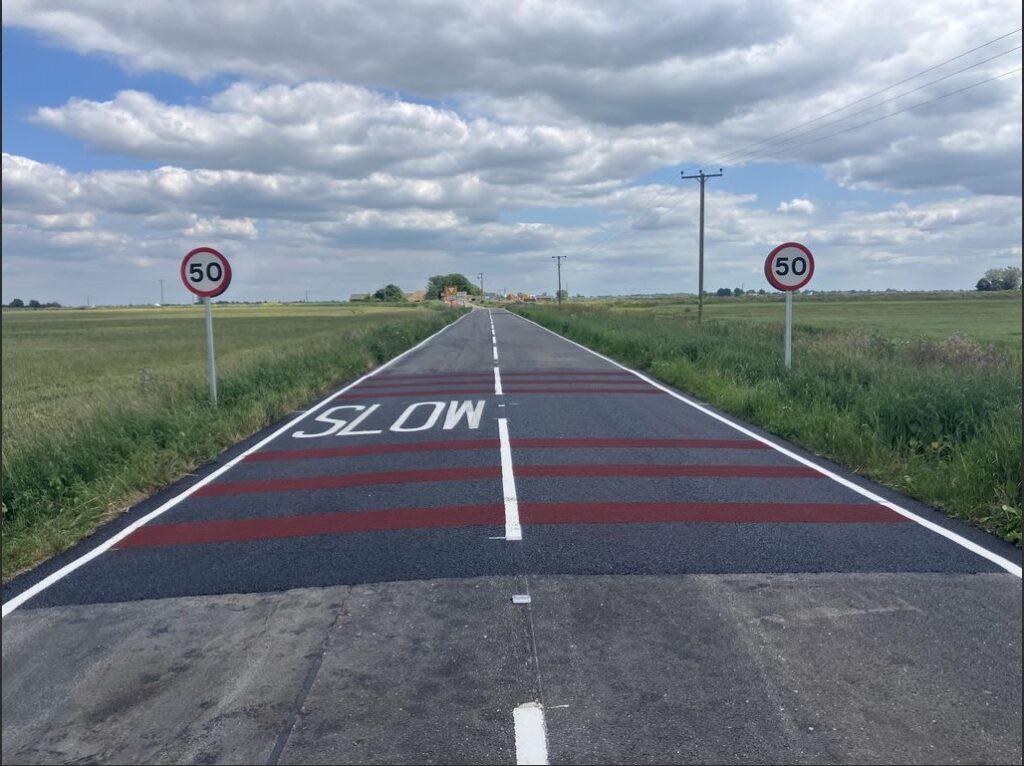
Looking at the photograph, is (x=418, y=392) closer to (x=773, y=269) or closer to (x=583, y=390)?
(x=583, y=390)

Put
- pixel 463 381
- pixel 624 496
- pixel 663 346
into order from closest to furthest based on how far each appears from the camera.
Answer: pixel 624 496
pixel 463 381
pixel 663 346

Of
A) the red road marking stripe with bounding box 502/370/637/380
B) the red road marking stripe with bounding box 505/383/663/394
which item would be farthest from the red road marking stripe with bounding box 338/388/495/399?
the red road marking stripe with bounding box 502/370/637/380

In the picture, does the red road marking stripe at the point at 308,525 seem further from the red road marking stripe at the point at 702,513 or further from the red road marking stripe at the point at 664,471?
the red road marking stripe at the point at 664,471

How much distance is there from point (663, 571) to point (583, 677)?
5.62 feet

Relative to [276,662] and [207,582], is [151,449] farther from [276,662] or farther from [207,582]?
[276,662]

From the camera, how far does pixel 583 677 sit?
161 inches

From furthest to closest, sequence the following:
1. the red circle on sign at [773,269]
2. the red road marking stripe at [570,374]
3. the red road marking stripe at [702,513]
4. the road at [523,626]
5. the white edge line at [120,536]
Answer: the red road marking stripe at [570,374] → the red circle on sign at [773,269] → the red road marking stripe at [702,513] → the white edge line at [120,536] → the road at [523,626]

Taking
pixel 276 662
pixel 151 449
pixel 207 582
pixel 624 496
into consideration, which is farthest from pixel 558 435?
pixel 276 662

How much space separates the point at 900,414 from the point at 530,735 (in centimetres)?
819

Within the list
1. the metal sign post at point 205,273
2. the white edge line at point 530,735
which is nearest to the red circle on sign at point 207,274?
the metal sign post at point 205,273

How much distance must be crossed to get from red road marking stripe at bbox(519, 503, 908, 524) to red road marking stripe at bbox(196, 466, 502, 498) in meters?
1.54

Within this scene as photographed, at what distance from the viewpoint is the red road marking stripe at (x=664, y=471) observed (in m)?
8.83

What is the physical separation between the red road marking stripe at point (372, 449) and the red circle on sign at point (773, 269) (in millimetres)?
6664

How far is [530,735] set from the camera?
356cm
